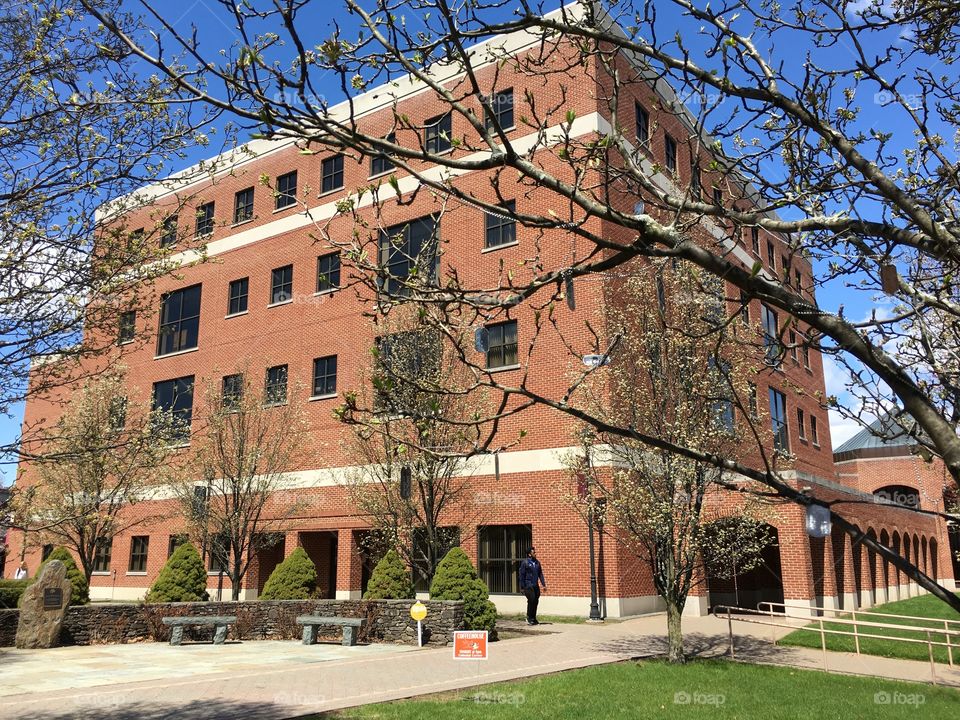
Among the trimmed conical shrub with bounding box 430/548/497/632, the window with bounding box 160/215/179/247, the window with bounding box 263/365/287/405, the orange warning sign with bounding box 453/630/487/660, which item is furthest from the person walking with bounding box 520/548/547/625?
the window with bounding box 160/215/179/247

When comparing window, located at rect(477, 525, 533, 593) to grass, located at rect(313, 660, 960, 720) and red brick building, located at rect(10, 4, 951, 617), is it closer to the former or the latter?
red brick building, located at rect(10, 4, 951, 617)

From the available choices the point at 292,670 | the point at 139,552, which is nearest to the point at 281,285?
the point at 139,552

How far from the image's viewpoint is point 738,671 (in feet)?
41.3

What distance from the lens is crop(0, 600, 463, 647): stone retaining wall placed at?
1565 cm

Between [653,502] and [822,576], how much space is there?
11.2 metres

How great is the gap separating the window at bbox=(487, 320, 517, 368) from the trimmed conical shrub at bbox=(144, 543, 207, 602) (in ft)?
32.7

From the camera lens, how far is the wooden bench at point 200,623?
1677cm

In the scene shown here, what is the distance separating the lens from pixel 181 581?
19.1 m

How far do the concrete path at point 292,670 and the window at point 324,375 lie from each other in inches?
451

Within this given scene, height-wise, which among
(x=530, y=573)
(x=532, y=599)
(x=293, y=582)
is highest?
(x=530, y=573)

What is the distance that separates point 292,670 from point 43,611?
24.7 feet

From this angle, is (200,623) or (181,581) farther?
(181,581)

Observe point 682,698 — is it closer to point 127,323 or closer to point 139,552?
point 127,323

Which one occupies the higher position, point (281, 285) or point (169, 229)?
point (281, 285)
